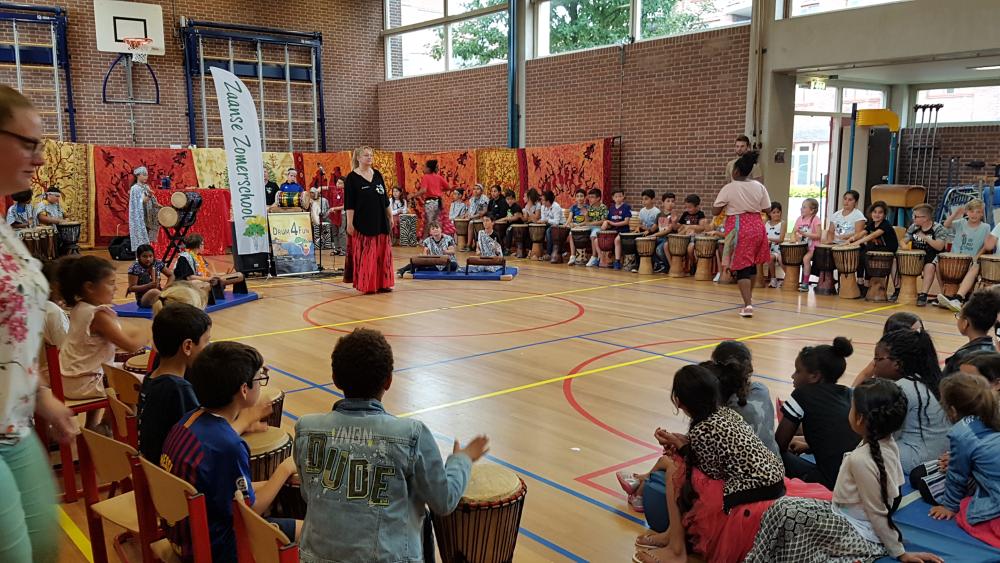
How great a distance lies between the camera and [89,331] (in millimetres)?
4012

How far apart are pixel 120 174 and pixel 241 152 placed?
20.3 ft

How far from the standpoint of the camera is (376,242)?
932 cm

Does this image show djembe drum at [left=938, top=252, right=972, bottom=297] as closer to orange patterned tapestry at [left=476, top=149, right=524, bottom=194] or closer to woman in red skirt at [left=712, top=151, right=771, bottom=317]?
woman in red skirt at [left=712, top=151, right=771, bottom=317]

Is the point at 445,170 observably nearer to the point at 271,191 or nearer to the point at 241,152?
the point at 271,191

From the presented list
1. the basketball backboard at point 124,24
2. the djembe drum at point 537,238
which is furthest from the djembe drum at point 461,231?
the basketball backboard at point 124,24

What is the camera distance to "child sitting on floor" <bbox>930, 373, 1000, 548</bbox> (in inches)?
110

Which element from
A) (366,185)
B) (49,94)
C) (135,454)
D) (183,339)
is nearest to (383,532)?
(135,454)

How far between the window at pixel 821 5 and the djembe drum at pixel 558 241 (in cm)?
469

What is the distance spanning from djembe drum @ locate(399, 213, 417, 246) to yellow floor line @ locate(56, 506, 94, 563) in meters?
12.2

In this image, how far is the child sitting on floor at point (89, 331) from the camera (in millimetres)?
3768

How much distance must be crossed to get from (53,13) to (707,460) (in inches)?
643

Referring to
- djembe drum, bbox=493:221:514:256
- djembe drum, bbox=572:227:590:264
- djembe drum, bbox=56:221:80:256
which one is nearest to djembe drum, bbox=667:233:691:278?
djembe drum, bbox=572:227:590:264

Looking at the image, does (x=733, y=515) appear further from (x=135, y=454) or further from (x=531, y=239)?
(x=531, y=239)

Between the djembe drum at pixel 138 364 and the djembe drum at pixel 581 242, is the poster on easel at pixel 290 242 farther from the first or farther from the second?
the djembe drum at pixel 138 364
